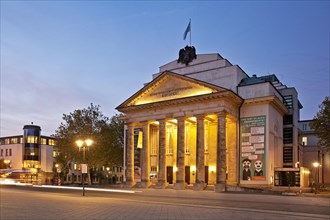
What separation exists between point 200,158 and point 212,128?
25.8 feet

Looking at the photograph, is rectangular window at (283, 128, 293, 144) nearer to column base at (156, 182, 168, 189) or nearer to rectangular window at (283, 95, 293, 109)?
rectangular window at (283, 95, 293, 109)

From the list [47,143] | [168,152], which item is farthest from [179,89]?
[47,143]

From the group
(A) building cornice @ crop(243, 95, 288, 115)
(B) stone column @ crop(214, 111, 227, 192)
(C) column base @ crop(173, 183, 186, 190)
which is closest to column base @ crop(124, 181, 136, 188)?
(C) column base @ crop(173, 183, 186, 190)

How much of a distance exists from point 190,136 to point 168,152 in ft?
15.8

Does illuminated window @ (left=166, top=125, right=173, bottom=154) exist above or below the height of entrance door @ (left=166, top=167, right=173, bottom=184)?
above

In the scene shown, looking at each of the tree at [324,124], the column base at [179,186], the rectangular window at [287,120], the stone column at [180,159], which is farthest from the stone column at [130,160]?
the tree at [324,124]

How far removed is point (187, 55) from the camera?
64188mm

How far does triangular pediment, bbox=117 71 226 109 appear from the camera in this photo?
180ft

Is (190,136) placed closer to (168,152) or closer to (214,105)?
(168,152)

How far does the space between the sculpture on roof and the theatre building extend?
0.22 meters

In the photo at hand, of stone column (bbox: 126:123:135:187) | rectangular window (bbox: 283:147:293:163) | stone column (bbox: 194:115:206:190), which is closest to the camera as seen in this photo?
stone column (bbox: 194:115:206:190)

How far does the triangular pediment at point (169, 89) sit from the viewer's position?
55.0m

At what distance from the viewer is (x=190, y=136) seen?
61.3 m

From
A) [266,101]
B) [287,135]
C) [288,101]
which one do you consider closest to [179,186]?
[266,101]
